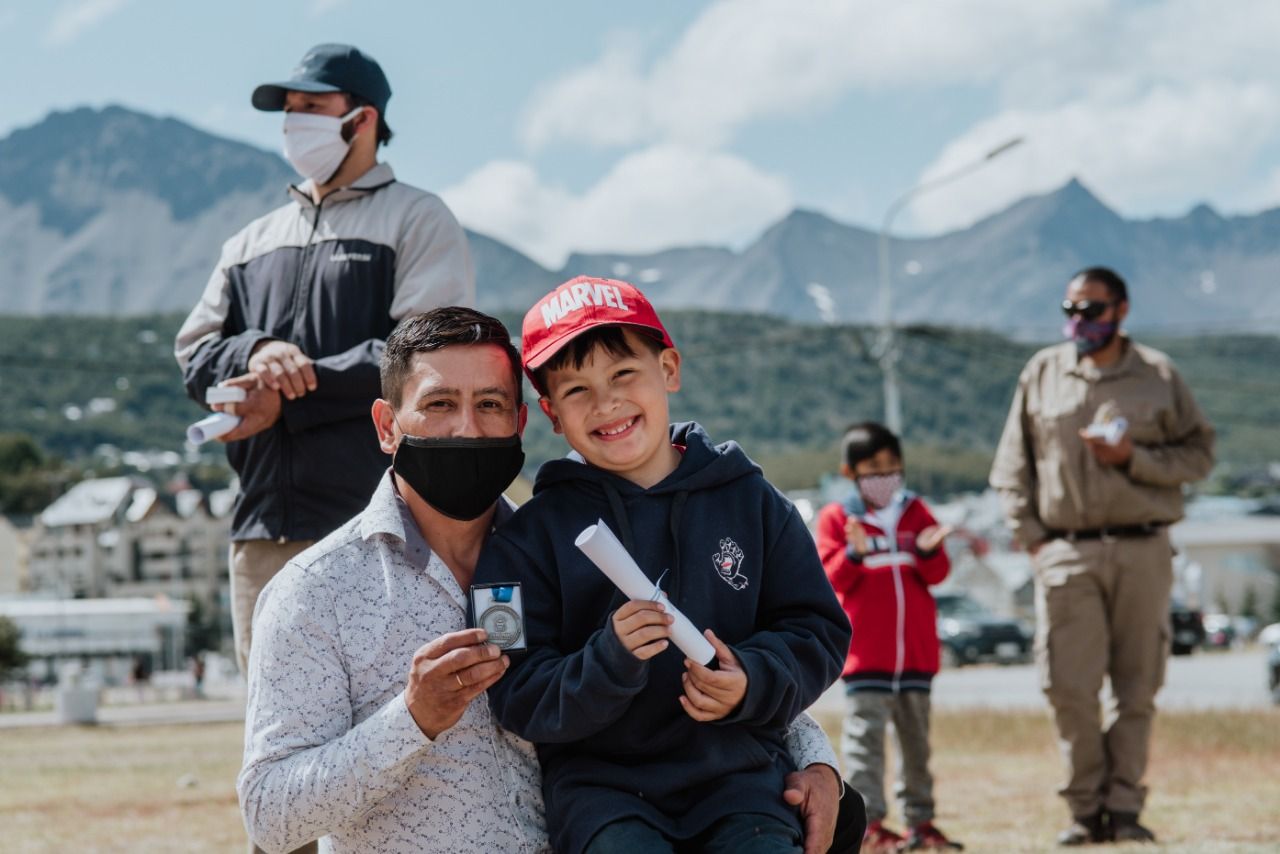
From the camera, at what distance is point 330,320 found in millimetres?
4586

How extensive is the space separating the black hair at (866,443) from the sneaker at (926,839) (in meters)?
1.72

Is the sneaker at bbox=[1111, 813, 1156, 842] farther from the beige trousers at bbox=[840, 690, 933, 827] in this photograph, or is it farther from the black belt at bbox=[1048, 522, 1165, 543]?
the black belt at bbox=[1048, 522, 1165, 543]

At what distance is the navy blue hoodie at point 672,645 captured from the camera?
306 centimetres

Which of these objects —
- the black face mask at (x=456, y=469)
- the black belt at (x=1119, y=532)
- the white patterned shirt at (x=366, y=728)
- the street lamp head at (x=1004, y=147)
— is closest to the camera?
the white patterned shirt at (x=366, y=728)

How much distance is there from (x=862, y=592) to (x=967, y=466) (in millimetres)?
177036

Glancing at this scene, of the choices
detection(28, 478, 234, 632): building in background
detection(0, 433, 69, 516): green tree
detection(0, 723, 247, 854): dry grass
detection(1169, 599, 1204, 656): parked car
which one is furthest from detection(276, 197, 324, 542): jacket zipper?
detection(0, 433, 69, 516): green tree

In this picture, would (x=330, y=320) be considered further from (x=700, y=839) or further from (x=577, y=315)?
(x=700, y=839)

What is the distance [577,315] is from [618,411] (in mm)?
213

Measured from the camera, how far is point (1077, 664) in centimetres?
740

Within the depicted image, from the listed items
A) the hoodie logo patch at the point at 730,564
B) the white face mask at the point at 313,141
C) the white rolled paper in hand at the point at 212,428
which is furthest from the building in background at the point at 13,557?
the hoodie logo patch at the point at 730,564

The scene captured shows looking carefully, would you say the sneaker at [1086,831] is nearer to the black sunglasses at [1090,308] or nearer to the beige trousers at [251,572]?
the black sunglasses at [1090,308]

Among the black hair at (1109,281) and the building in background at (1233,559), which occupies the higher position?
the black hair at (1109,281)

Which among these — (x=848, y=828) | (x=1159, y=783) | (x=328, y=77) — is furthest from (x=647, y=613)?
(x=1159, y=783)

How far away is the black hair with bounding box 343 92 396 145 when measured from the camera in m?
4.77
